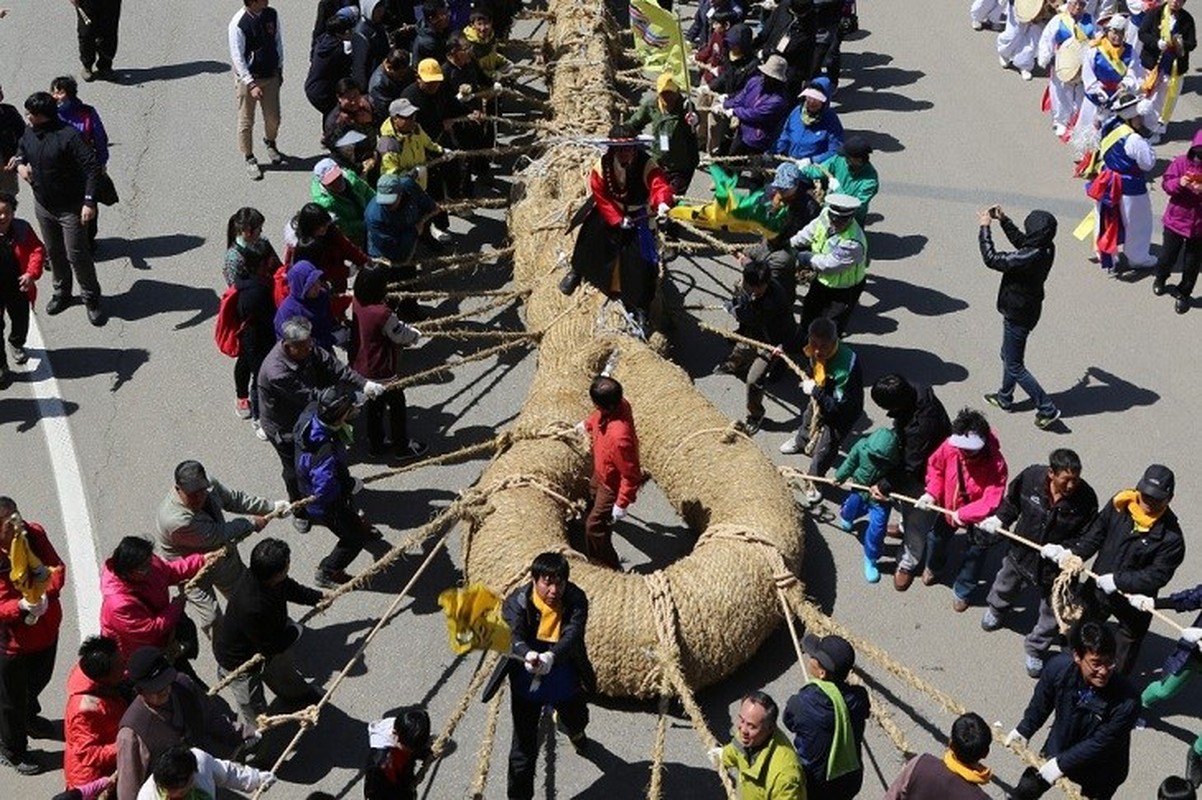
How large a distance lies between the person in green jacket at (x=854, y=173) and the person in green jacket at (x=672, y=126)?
43.1 inches

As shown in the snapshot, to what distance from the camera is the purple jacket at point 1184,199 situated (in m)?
12.0

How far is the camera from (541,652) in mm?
7414

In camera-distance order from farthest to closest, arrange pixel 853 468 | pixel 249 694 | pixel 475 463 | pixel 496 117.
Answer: pixel 496 117, pixel 475 463, pixel 853 468, pixel 249 694

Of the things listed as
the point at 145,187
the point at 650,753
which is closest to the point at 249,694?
the point at 650,753

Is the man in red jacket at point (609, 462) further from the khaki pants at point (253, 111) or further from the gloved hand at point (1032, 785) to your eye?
the khaki pants at point (253, 111)

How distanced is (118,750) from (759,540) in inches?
143

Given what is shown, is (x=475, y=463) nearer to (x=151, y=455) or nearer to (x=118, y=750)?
(x=151, y=455)

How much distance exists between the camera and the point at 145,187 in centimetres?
1410

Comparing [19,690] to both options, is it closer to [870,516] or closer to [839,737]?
[839,737]

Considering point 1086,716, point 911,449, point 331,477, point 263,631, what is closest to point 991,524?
point 911,449

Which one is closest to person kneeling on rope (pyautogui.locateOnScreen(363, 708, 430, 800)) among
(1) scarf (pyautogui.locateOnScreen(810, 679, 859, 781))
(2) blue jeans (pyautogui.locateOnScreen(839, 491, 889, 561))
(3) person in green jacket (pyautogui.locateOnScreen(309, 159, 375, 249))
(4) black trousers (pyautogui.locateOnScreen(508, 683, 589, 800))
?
(4) black trousers (pyautogui.locateOnScreen(508, 683, 589, 800))

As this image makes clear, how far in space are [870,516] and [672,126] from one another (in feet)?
12.4

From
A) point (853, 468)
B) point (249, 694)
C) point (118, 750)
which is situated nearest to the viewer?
point (118, 750)

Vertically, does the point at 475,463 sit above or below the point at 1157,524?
below
